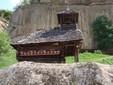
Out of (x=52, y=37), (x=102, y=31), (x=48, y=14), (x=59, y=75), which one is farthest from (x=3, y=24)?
(x=59, y=75)

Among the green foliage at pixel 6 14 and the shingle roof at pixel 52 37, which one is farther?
the green foliage at pixel 6 14

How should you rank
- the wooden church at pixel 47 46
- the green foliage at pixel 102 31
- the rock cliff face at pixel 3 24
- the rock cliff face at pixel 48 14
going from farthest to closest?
the rock cliff face at pixel 3 24 < the rock cliff face at pixel 48 14 < the green foliage at pixel 102 31 < the wooden church at pixel 47 46

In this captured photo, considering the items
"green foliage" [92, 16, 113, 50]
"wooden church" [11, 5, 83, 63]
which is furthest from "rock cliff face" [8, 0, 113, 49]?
"wooden church" [11, 5, 83, 63]

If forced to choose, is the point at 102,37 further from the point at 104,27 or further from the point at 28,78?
the point at 28,78

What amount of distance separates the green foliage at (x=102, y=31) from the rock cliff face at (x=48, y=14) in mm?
1182

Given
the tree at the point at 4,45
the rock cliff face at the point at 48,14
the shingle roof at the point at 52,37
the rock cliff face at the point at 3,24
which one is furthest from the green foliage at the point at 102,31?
the shingle roof at the point at 52,37

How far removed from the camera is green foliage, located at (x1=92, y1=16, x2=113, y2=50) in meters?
48.8

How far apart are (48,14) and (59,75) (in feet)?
157

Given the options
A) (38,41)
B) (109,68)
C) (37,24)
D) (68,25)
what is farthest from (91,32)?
(109,68)

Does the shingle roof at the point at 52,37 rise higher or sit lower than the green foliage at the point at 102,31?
higher

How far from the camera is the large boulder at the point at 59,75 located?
17.5 ft

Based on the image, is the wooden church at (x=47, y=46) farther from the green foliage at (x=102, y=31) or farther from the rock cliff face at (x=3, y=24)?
the rock cliff face at (x=3, y=24)

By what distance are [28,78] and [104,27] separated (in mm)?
45863

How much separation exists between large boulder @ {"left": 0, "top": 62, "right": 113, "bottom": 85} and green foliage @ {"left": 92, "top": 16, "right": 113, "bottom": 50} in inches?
1704
